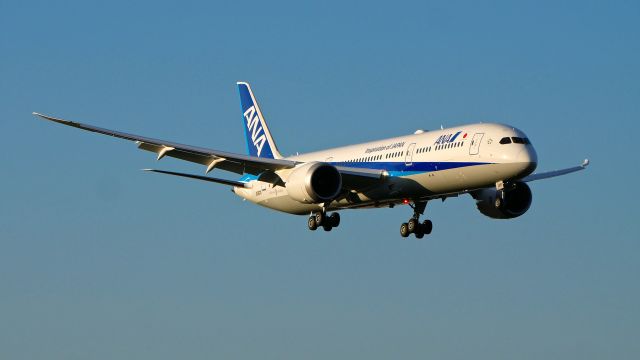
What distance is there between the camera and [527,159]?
199 feet

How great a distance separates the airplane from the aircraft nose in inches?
1.7

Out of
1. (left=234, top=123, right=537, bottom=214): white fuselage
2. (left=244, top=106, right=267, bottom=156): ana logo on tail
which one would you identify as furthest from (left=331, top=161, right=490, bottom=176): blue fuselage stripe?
(left=244, top=106, right=267, bottom=156): ana logo on tail

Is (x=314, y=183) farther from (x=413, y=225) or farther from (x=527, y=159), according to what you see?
(x=527, y=159)

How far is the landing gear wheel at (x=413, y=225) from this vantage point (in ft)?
227

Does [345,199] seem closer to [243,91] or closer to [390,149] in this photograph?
[390,149]

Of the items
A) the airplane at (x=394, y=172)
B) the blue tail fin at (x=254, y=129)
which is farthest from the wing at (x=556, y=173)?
the blue tail fin at (x=254, y=129)

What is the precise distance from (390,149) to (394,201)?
2632mm

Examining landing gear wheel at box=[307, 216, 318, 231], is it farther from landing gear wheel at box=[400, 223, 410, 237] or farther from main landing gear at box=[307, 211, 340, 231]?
landing gear wheel at box=[400, 223, 410, 237]

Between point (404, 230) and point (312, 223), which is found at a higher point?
point (404, 230)

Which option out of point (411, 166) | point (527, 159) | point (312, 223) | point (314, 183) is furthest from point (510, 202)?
point (314, 183)

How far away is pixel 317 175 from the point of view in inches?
2579

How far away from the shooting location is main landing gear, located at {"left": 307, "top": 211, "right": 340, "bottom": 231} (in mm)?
69250

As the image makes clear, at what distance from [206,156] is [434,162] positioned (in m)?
11.2

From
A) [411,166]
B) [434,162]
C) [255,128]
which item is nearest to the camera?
[434,162]
